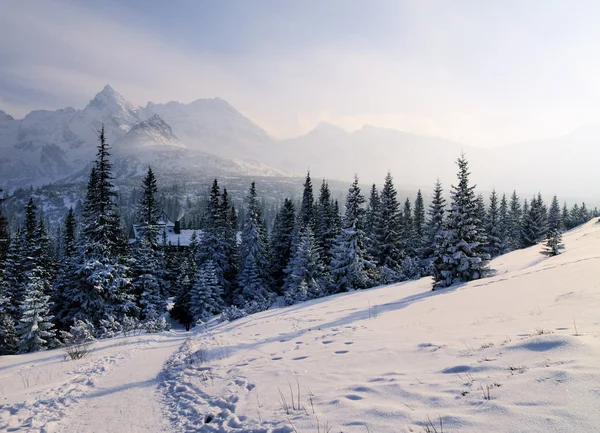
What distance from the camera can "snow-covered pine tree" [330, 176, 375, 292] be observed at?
2964 centimetres

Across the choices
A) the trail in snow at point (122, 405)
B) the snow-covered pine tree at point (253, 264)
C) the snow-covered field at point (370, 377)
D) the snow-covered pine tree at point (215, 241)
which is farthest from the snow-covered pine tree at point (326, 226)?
the trail in snow at point (122, 405)

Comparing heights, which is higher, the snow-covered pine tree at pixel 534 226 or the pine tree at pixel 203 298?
the snow-covered pine tree at pixel 534 226

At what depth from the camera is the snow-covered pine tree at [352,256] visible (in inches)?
1167

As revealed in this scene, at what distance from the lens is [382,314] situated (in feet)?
44.0

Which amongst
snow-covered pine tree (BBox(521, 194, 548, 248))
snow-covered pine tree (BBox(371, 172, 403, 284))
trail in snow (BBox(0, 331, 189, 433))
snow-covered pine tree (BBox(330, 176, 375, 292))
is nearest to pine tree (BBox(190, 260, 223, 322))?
snow-covered pine tree (BBox(330, 176, 375, 292))

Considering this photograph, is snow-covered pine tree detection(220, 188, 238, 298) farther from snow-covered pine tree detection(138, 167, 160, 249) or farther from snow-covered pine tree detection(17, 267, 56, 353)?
snow-covered pine tree detection(17, 267, 56, 353)

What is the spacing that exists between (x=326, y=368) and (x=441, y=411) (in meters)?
3.52

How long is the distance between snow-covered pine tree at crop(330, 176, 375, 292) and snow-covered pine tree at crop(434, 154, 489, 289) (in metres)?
9.31

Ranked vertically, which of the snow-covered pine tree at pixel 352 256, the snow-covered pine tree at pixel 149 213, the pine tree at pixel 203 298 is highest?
the snow-covered pine tree at pixel 149 213

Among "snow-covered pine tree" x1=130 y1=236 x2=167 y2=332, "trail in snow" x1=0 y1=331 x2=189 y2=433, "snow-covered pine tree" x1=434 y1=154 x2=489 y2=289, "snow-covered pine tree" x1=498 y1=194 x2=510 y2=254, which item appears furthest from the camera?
"snow-covered pine tree" x1=498 y1=194 x2=510 y2=254

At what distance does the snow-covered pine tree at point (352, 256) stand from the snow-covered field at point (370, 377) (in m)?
16.5

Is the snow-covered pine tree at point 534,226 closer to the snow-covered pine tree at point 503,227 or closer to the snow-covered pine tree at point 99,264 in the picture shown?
the snow-covered pine tree at point 503,227

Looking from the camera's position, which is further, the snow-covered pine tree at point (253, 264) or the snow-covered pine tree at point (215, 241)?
the snow-covered pine tree at point (215, 241)

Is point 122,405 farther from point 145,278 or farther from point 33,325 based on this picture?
point 145,278
